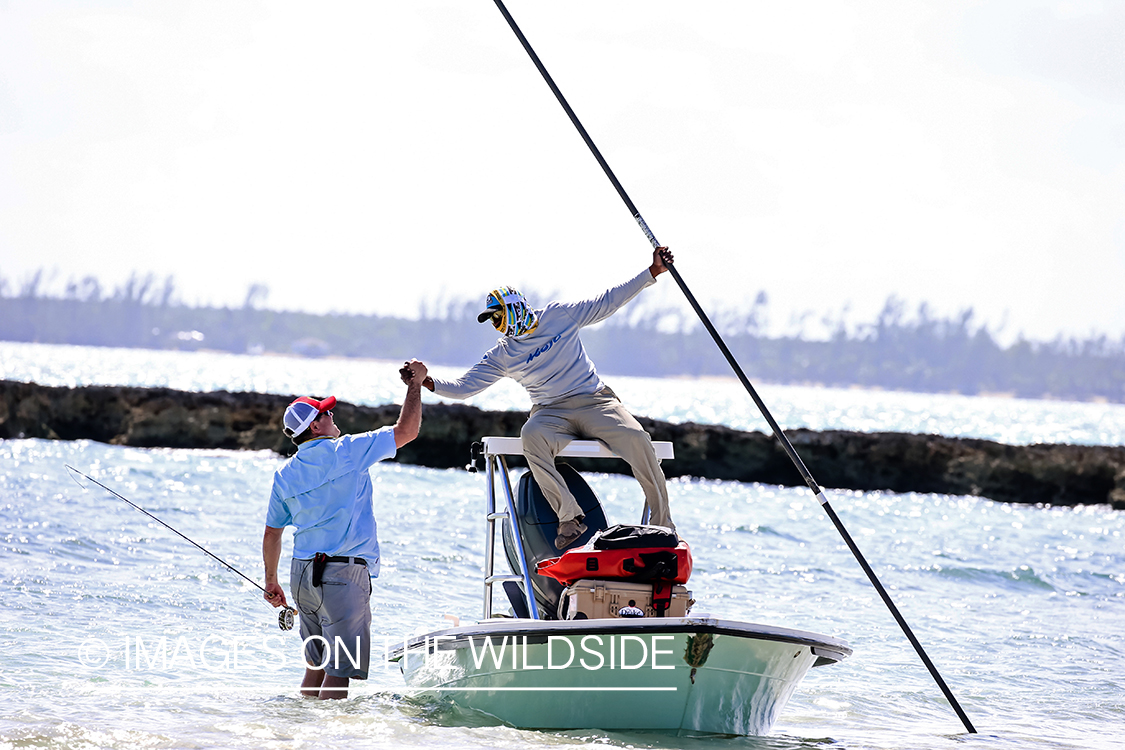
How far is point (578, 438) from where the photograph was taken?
24.2 ft

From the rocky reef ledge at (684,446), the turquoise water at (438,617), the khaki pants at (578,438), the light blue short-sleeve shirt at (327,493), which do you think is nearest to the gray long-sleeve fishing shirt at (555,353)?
→ the khaki pants at (578,438)

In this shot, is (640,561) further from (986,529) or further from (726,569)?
(986,529)

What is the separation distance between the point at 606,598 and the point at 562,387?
1.57m

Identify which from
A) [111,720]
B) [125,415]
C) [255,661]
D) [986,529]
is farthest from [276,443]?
[111,720]

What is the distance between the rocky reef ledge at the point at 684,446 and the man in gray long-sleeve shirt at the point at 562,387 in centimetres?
2424

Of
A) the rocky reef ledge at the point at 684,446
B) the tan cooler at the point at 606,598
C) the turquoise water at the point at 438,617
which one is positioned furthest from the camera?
the rocky reef ledge at the point at 684,446

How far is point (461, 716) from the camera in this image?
6969 millimetres

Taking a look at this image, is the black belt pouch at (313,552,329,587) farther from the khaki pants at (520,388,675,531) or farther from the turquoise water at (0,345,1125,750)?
the khaki pants at (520,388,675,531)

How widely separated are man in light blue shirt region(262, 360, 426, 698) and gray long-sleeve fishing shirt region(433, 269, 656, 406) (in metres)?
0.82

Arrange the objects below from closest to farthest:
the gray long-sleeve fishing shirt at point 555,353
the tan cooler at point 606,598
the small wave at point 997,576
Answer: the tan cooler at point 606,598
the gray long-sleeve fishing shirt at point 555,353
the small wave at point 997,576

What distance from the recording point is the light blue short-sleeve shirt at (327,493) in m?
6.41

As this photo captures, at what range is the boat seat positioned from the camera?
735 centimetres

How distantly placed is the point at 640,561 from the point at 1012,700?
4.67 meters

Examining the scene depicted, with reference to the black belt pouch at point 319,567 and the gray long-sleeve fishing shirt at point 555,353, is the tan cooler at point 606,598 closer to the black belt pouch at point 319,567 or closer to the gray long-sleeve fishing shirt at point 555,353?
the black belt pouch at point 319,567
